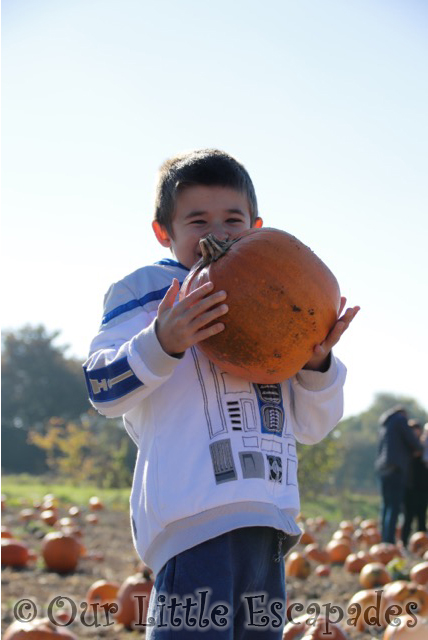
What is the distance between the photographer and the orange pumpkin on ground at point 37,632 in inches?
140

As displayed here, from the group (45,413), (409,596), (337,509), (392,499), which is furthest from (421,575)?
(45,413)

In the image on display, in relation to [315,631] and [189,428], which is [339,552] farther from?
[189,428]

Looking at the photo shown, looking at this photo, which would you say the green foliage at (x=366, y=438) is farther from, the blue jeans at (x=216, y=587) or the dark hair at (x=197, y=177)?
the blue jeans at (x=216, y=587)

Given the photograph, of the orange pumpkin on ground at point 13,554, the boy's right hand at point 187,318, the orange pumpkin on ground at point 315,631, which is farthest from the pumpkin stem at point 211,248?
the orange pumpkin on ground at point 13,554

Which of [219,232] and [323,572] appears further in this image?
[323,572]

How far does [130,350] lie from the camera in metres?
2.04

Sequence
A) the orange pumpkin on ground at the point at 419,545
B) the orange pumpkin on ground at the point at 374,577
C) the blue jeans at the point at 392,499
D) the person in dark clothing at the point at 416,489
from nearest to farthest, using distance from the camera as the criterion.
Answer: the orange pumpkin on ground at the point at 374,577 → the blue jeans at the point at 392,499 → the orange pumpkin on ground at the point at 419,545 → the person in dark clothing at the point at 416,489

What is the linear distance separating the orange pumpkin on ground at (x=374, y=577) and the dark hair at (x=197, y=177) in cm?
452

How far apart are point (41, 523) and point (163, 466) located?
9405 mm

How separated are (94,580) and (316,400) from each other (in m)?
4.94

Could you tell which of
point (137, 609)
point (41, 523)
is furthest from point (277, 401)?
point (41, 523)

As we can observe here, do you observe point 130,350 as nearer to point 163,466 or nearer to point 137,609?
point 163,466

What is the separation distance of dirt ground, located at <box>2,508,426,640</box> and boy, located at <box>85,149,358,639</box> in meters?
2.50

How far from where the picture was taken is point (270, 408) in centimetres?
223
